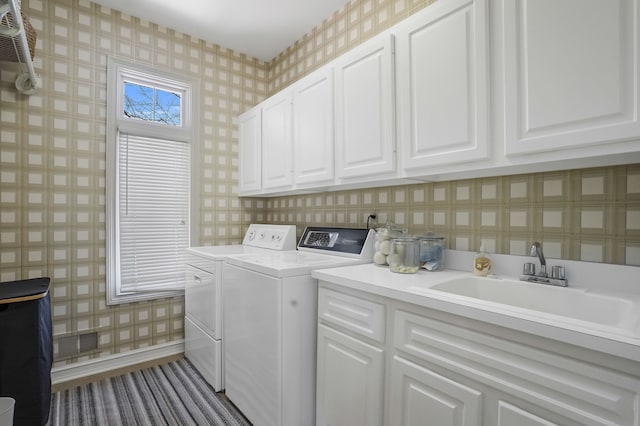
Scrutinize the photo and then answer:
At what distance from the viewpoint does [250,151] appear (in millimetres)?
2760

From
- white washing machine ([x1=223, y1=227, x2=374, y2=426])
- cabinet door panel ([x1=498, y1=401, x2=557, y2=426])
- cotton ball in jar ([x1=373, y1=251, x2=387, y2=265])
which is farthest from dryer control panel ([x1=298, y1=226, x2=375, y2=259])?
cabinet door panel ([x1=498, y1=401, x2=557, y2=426])

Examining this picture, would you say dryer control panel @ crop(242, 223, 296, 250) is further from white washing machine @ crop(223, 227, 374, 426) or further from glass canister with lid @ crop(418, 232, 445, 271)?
glass canister with lid @ crop(418, 232, 445, 271)

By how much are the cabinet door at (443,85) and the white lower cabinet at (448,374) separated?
27.1 inches

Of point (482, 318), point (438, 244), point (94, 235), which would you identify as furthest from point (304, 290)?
point (94, 235)

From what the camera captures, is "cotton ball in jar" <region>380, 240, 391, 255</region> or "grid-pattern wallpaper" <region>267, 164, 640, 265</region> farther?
"cotton ball in jar" <region>380, 240, 391, 255</region>

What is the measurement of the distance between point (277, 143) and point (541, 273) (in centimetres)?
185

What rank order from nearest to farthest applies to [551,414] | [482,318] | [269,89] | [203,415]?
[551,414] < [482,318] < [203,415] < [269,89]

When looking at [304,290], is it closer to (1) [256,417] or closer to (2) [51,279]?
(1) [256,417]

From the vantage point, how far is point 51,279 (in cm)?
214

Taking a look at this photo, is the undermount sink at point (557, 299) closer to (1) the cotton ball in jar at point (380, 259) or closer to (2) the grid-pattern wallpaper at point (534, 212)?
(2) the grid-pattern wallpaper at point (534, 212)

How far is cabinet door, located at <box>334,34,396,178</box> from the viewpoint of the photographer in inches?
62.2

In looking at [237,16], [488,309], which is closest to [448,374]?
[488,309]

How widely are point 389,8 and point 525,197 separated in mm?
1480

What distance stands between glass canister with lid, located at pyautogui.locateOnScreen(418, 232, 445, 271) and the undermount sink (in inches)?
7.9
